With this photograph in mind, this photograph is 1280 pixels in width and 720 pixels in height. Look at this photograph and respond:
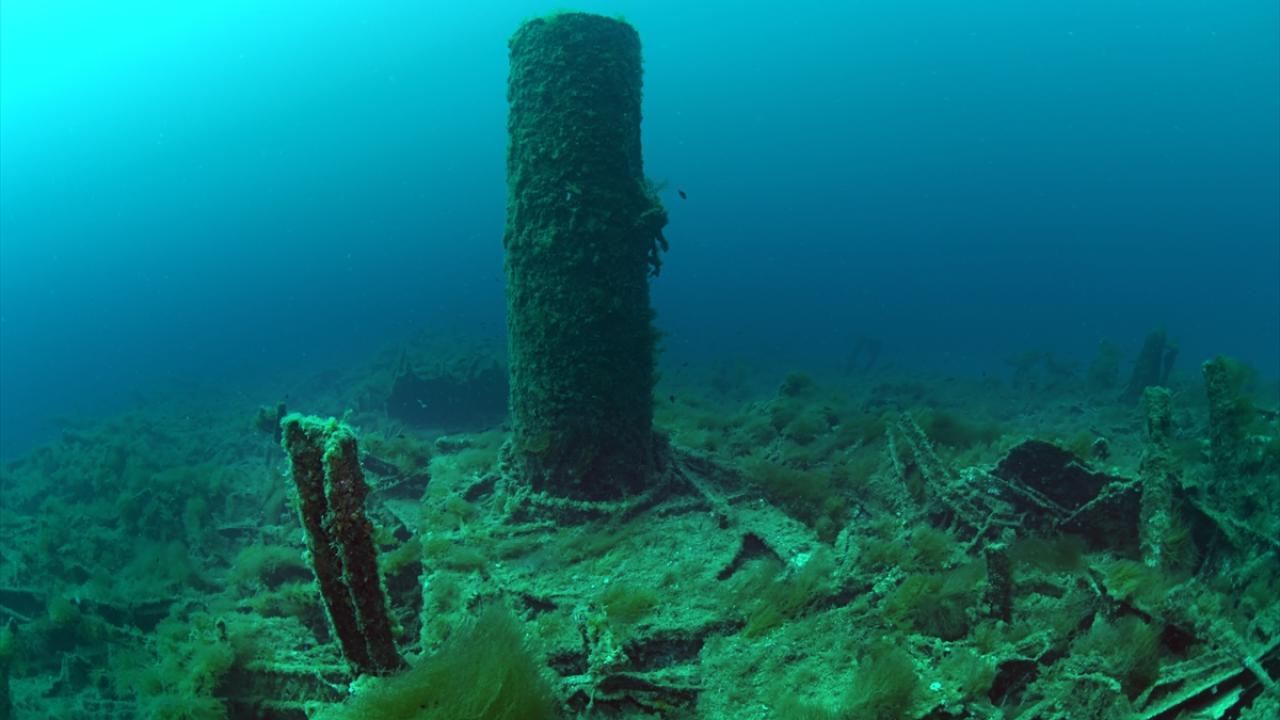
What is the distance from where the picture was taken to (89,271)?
114 metres

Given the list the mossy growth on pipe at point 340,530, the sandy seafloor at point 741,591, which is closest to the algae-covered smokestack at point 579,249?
the sandy seafloor at point 741,591

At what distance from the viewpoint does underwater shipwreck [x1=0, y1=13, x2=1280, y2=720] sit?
10.4ft

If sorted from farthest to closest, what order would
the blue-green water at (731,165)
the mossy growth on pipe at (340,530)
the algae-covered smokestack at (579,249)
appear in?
the blue-green water at (731,165) < the algae-covered smokestack at (579,249) < the mossy growth on pipe at (340,530)

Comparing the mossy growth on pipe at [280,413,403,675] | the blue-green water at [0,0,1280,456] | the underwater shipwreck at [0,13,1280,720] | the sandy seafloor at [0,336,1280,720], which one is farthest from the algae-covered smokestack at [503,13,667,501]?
the blue-green water at [0,0,1280,456]

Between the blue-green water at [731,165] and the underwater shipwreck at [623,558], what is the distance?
220ft

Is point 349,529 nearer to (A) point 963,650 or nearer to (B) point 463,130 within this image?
(A) point 963,650

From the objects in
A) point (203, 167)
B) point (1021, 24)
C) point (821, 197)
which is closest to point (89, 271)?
point (203, 167)

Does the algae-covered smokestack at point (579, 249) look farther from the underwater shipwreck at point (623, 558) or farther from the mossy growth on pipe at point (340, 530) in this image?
the mossy growth on pipe at point (340, 530)

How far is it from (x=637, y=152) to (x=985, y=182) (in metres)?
153

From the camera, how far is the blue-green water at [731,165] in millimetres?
92000

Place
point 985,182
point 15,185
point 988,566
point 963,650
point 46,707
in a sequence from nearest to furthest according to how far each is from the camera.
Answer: point 963,650
point 988,566
point 46,707
point 985,182
point 15,185

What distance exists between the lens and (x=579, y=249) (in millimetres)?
6582

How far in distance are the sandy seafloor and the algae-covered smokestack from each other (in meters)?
0.74

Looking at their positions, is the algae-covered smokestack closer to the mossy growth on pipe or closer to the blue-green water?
the mossy growth on pipe
